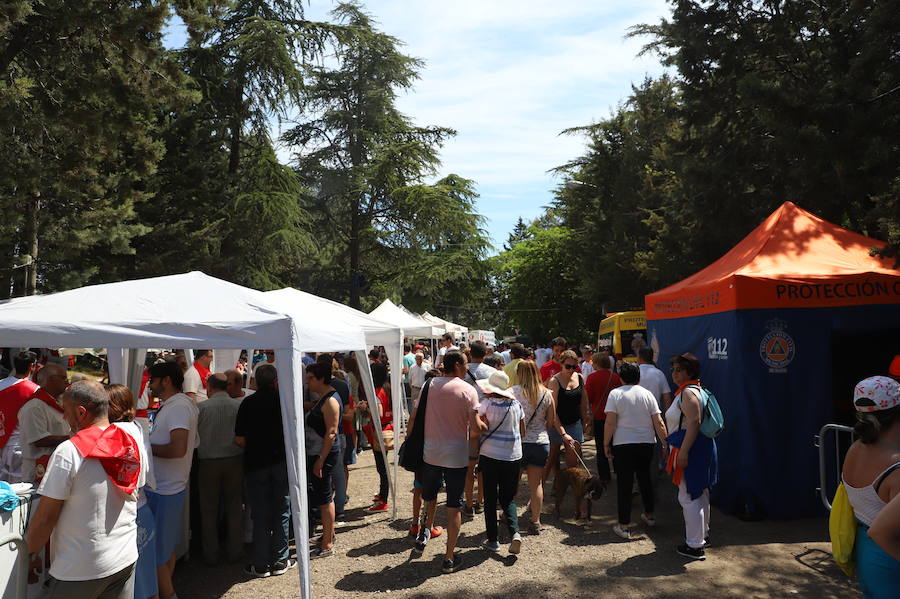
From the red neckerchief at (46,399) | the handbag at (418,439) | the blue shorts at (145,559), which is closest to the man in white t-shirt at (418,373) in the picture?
the handbag at (418,439)

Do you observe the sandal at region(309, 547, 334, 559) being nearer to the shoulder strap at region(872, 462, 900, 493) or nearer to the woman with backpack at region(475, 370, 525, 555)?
the woman with backpack at region(475, 370, 525, 555)

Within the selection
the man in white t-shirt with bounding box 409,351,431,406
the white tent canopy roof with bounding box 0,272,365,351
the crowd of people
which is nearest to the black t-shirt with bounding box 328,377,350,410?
the crowd of people

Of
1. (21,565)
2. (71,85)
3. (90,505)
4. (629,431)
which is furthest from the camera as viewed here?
(71,85)

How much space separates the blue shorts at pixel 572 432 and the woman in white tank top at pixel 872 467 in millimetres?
4584

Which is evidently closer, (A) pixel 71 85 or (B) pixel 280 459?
(B) pixel 280 459

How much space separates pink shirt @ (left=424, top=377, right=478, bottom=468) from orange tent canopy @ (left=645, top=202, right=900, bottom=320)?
3316 mm

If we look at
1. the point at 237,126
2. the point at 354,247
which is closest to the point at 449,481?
the point at 237,126

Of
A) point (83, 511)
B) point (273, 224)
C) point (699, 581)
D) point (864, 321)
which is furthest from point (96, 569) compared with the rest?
point (273, 224)

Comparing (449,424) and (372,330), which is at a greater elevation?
(372,330)

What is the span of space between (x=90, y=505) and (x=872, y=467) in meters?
3.66

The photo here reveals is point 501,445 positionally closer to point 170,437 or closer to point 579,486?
point 579,486

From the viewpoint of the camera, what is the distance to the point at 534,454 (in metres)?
6.65

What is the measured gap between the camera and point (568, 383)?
774cm

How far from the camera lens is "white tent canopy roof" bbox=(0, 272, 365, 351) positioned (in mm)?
4516
